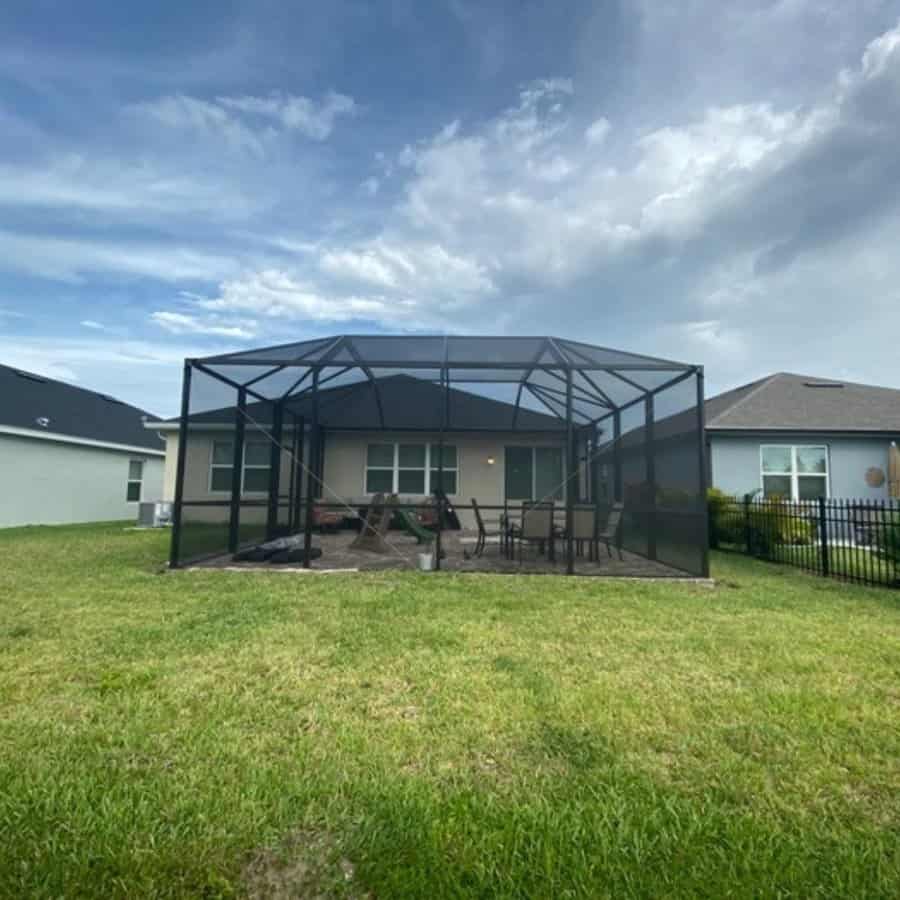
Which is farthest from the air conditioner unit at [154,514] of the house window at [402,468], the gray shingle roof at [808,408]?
the gray shingle roof at [808,408]

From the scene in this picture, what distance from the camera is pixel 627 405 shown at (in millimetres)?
8484

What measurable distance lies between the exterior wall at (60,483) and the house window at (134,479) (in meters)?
0.16

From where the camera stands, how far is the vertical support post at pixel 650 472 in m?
7.35

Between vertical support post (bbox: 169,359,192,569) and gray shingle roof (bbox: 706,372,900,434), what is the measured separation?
10.6m

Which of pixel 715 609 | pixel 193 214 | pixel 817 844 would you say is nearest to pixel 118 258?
pixel 193 214

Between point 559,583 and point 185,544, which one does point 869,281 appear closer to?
point 559,583

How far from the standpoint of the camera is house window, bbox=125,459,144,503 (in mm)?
16375

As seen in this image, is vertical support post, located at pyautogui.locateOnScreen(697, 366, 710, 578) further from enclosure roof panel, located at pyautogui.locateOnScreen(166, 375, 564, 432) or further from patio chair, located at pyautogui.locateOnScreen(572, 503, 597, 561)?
enclosure roof panel, located at pyautogui.locateOnScreen(166, 375, 564, 432)

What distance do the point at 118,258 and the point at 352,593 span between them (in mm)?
10251

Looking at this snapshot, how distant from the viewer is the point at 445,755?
2148 millimetres

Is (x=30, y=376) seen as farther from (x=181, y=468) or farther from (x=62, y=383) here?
(x=181, y=468)

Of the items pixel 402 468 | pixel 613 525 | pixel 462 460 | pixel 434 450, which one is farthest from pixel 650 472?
pixel 402 468

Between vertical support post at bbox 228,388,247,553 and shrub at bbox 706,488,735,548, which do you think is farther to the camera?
shrub at bbox 706,488,735,548

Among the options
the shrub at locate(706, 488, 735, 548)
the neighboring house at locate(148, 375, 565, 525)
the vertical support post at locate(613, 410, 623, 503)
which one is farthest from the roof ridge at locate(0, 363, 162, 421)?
the shrub at locate(706, 488, 735, 548)
